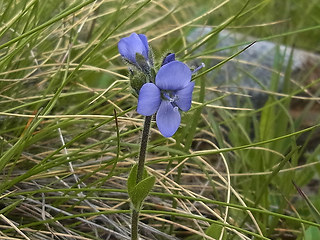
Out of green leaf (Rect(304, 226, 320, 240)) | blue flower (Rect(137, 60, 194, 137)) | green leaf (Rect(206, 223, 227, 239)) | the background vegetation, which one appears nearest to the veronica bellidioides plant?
blue flower (Rect(137, 60, 194, 137))

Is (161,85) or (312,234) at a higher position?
(161,85)

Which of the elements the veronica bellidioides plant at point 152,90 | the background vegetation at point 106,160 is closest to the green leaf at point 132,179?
the veronica bellidioides plant at point 152,90

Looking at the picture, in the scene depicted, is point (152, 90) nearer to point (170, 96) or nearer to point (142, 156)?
point (170, 96)

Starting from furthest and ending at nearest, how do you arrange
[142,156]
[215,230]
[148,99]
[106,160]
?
[106,160] < [215,230] < [142,156] < [148,99]

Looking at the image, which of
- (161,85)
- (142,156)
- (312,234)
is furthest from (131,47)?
(312,234)

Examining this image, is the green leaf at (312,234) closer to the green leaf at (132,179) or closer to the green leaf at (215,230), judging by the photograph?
the green leaf at (215,230)

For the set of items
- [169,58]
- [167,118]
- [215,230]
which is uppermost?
[169,58]

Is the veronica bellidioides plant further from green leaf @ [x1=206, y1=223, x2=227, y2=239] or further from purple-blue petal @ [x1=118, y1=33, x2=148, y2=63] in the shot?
green leaf @ [x1=206, y1=223, x2=227, y2=239]
